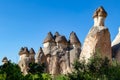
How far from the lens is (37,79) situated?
69.9ft

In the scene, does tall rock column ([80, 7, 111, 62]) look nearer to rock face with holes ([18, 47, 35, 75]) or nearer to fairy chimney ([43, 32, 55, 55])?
fairy chimney ([43, 32, 55, 55])

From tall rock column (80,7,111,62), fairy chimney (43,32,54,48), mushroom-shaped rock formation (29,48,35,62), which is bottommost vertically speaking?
tall rock column (80,7,111,62)

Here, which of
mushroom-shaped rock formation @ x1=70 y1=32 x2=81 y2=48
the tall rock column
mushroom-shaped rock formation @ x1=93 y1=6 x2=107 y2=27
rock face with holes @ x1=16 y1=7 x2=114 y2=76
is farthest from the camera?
mushroom-shaped rock formation @ x1=70 y1=32 x2=81 y2=48

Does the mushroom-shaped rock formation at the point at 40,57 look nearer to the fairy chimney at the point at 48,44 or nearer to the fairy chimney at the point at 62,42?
the fairy chimney at the point at 48,44

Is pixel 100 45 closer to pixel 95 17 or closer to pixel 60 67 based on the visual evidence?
pixel 95 17

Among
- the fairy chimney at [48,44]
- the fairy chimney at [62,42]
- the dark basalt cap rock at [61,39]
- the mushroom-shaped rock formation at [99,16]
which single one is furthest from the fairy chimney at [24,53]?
the mushroom-shaped rock formation at [99,16]

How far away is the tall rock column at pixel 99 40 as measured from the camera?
1234 inches

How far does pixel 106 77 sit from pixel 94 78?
2.24 feet

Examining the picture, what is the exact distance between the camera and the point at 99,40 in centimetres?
3156

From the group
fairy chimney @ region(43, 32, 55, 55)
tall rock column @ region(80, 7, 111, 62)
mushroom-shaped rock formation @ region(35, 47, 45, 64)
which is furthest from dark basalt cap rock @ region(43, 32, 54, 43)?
tall rock column @ region(80, 7, 111, 62)

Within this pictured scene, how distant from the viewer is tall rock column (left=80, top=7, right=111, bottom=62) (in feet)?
103

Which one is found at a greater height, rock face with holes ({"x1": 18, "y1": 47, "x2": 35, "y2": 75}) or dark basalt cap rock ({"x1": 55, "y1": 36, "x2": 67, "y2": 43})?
dark basalt cap rock ({"x1": 55, "y1": 36, "x2": 67, "y2": 43})

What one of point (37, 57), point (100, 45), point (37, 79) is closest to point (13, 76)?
point (37, 79)

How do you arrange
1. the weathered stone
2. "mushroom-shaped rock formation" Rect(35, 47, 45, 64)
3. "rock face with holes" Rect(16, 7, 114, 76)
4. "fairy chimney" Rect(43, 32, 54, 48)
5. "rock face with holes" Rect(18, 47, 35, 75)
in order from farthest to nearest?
"rock face with holes" Rect(18, 47, 35, 75)
"fairy chimney" Rect(43, 32, 54, 48)
the weathered stone
"mushroom-shaped rock formation" Rect(35, 47, 45, 64)
"rock face with holes" Rect(16, 7, 114, 76)
